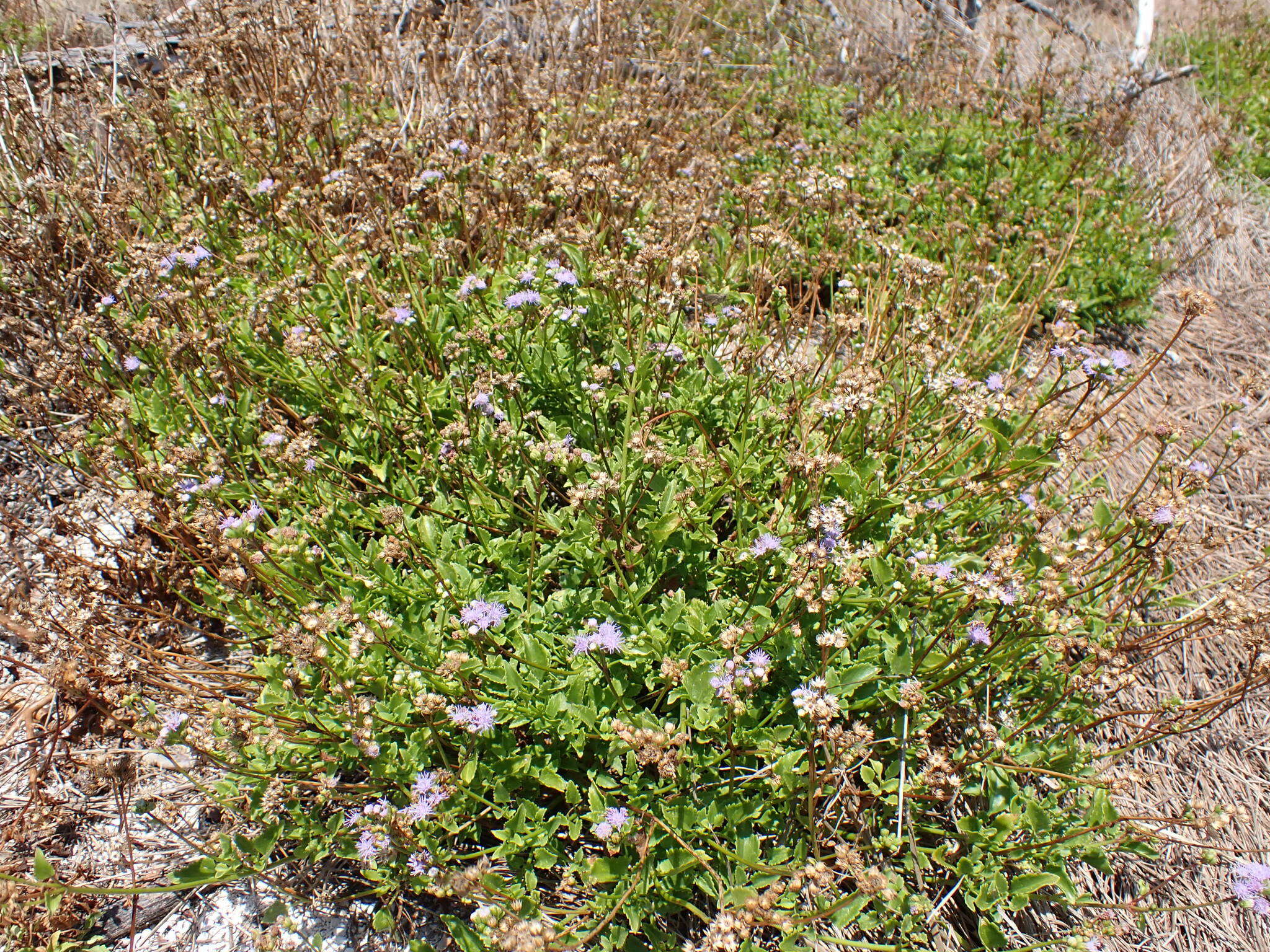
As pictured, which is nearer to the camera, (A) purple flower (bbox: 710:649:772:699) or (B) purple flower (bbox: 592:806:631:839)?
(A) purple flower (bbox: 710:649:772:699)

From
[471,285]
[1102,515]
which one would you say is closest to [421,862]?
[471,285]

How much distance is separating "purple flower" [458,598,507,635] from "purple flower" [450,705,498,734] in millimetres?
220

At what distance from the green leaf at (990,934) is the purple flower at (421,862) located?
1.57 metres

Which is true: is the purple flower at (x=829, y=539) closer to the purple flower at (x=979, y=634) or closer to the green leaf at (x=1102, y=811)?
the purple flower at (x=979, y=634)

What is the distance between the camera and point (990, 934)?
2.16 metres

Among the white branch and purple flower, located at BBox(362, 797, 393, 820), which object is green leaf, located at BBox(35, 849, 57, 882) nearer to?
purple flower, located at BBox(362, 797, 393, 820)

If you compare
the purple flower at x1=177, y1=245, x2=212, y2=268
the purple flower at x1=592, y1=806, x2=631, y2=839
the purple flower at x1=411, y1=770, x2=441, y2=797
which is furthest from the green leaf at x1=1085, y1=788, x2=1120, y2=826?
the purple flower at x1=177, y1=245, x2=212, y2=268

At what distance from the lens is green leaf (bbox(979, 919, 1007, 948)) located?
2154 mm

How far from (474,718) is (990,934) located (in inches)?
62.7

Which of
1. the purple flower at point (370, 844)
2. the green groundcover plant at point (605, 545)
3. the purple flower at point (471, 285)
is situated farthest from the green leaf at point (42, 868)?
the purple flower at point (471, 285)

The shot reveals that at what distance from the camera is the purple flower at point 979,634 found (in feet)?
7.71

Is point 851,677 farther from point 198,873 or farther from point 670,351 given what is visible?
point 198,873

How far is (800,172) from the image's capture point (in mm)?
4770

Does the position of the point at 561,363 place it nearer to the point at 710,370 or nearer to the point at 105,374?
the point at 710,370
